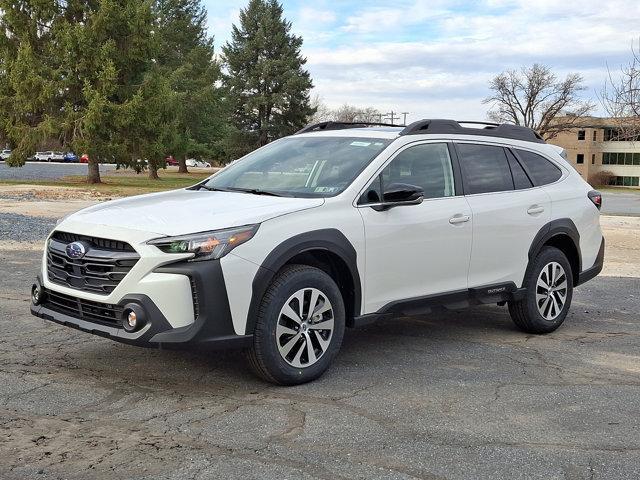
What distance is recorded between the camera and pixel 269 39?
57188mm

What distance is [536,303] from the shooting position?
21.8ft

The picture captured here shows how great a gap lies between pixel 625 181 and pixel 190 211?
9963cm

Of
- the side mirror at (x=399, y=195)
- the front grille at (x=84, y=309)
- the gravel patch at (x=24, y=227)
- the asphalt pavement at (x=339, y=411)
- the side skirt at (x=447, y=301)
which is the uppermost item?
the side mirror at (x=399, y=195)

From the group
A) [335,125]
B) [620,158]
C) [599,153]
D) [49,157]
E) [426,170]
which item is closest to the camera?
[426,170]

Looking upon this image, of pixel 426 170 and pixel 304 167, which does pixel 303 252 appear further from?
pixel 426 170

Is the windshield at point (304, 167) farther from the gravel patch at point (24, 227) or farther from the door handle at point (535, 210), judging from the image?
the gravel patch at point (24, 227)

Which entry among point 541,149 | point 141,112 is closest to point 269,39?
point 141,112

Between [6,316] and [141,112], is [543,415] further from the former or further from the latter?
[141,112]

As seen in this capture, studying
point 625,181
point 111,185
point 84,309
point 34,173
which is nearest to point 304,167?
point 84,309

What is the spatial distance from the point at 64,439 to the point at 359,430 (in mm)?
1645

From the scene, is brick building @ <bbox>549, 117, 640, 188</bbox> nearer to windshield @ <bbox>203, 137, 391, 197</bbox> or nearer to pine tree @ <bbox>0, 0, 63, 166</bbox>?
pine tree @ <bbox>0, 0, 63, 166</bbox>

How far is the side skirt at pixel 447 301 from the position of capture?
17.8 feet

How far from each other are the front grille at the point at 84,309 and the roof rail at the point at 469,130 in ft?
8.90

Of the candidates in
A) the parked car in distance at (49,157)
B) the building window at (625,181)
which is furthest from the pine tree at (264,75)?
the building window at (625,181)
